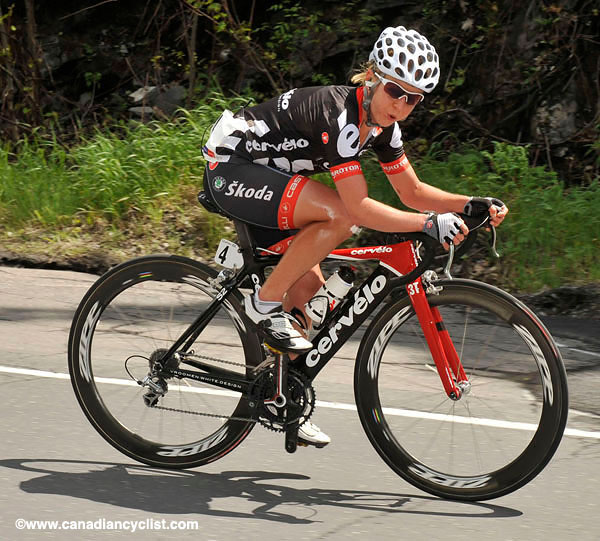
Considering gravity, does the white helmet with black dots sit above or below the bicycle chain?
above

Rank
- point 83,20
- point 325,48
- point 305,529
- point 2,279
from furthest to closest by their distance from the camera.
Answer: point 83,20, point 325,48, point 2,279, point 305,529

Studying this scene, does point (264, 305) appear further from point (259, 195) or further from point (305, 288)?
point (259, 195)

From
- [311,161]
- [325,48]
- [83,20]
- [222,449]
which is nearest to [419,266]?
[311,161]

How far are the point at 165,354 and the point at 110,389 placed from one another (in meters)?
0.36

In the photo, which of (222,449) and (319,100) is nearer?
(319,100)

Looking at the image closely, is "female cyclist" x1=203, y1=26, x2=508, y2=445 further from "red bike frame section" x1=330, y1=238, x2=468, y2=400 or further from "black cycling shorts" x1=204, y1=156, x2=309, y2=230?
"red bike frame section" x1=330, y1=238, x2=468, y2=400

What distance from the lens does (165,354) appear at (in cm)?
450

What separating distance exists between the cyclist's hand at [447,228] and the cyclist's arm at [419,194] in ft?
1.64

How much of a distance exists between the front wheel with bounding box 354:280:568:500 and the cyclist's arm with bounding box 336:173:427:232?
12.3 inches

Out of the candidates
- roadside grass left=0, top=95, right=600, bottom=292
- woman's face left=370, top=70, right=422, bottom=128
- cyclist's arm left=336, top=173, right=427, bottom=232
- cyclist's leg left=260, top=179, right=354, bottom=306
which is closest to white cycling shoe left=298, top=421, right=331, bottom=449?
cyclist's leg left=260, top=179, right=354, bottom=306

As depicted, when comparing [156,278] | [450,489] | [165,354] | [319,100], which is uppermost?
[319,100]

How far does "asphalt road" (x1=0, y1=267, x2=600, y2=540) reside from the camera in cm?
389

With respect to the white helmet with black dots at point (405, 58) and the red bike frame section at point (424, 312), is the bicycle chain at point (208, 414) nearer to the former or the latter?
the red bike frame section at point (424, 312)

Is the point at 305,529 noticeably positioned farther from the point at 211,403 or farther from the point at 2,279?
the point at 2,279
